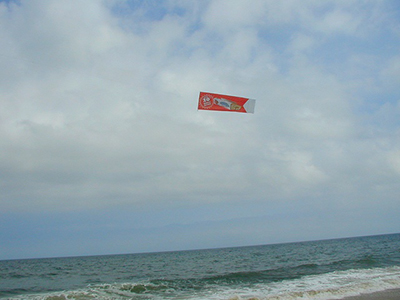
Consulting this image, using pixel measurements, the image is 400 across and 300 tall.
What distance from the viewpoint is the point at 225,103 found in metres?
11.3

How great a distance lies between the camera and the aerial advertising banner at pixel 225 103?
11094mm

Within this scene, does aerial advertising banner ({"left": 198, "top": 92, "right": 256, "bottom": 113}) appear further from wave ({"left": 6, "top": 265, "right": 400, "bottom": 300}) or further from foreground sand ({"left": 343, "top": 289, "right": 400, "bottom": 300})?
foreground sand ({"left": 343, "top": 289, "right": 400, "bottom": 300})

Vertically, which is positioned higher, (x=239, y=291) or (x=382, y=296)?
(x=382, y=296)

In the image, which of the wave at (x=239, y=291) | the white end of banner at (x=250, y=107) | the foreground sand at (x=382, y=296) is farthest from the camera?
the wave at (x=239, y=291)

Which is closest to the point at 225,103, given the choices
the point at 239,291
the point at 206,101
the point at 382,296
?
the point at 206,101

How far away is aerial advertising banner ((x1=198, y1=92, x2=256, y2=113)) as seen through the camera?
11.1m

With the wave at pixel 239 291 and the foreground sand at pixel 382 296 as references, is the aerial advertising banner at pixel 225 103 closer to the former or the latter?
the wave at pixel 239 291

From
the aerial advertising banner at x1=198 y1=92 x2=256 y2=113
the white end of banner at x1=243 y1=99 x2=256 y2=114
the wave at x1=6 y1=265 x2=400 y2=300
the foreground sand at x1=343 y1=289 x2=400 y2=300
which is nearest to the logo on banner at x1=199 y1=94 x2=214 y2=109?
the aerial advertising banner at x1=198 y1=92 x2=256 y2=113

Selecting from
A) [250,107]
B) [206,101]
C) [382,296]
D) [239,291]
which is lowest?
[239,291]

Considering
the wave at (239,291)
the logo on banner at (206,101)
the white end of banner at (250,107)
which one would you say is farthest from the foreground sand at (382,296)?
the logo on banner at (206,101)

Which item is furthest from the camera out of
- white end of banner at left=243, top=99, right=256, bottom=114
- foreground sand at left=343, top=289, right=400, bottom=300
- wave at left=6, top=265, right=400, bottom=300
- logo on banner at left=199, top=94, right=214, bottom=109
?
wave at left=6, top=265, right=400, bottom=300

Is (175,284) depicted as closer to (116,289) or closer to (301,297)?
(116,289)

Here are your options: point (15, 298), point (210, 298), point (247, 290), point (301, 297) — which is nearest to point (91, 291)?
point (15, 298)

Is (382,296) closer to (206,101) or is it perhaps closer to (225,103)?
(225,103)
